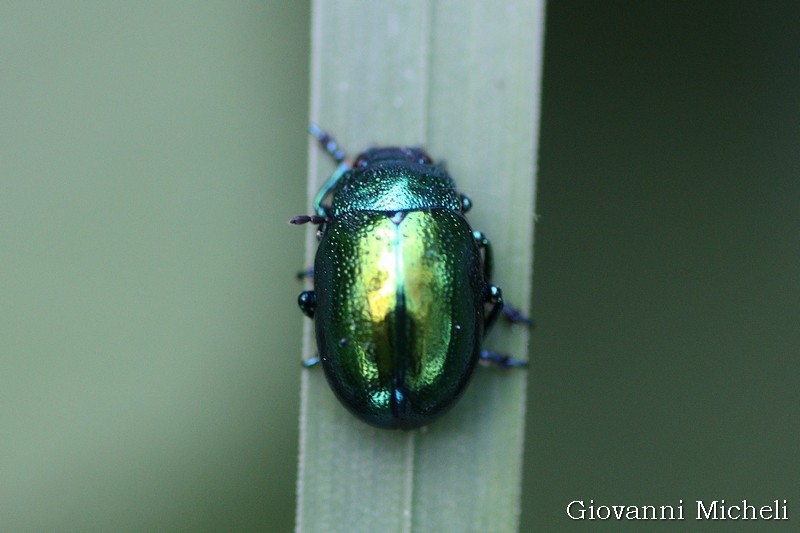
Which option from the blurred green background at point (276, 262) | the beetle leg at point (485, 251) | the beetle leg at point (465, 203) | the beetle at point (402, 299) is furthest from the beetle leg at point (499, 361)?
the blurred green background at point (276, 262)

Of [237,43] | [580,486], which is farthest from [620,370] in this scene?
[237,43]

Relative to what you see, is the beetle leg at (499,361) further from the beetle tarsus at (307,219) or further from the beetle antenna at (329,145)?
the beetle antenna at (329,145)

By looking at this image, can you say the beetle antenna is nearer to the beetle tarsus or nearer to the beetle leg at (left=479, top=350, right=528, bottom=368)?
the beetle tarsus

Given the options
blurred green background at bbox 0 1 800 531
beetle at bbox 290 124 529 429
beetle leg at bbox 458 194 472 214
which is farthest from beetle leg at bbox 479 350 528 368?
blurred green background at bbox 0 1 800 531

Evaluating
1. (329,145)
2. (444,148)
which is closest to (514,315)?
(444,148)

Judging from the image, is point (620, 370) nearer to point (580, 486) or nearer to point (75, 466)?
point (580, 486)
